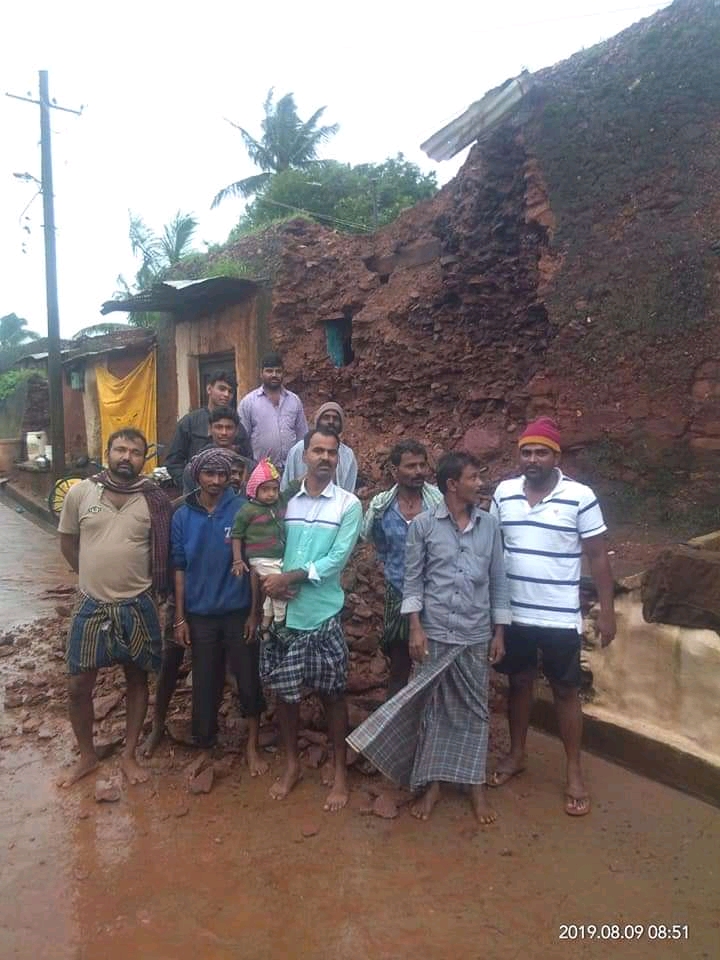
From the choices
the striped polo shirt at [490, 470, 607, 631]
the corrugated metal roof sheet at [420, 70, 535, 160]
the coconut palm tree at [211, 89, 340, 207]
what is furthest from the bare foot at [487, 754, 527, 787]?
the coconut palm tree at [211, 89, 340, 207]

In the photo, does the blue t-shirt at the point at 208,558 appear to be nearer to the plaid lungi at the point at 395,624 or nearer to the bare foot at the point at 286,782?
the plaid lungi at the point at 395,624

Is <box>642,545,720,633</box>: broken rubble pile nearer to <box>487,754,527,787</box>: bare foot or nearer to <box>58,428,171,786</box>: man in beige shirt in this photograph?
<box>487,754,527,787</box>: bare foot

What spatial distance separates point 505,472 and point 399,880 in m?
4.17

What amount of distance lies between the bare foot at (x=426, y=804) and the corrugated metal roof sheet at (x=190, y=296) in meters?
7.93

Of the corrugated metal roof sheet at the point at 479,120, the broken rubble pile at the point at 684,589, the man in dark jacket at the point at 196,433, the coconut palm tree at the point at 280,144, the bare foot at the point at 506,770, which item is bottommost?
the bare foot at the point at 506,770

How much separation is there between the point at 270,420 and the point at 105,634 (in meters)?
2.16

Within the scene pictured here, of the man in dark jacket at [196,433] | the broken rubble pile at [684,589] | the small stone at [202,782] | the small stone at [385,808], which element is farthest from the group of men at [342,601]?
the man in dark jacket at [196,433]

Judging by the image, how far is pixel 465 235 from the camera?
23.9ft

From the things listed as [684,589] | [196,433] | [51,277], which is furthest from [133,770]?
[51,277]

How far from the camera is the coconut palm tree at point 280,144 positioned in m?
24.2

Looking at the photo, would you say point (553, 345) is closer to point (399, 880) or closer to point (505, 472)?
point (505, 472)

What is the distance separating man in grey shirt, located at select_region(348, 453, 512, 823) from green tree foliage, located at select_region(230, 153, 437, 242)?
1616cm

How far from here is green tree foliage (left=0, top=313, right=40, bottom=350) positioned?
3347 centimetres

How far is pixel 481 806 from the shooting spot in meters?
3.19
